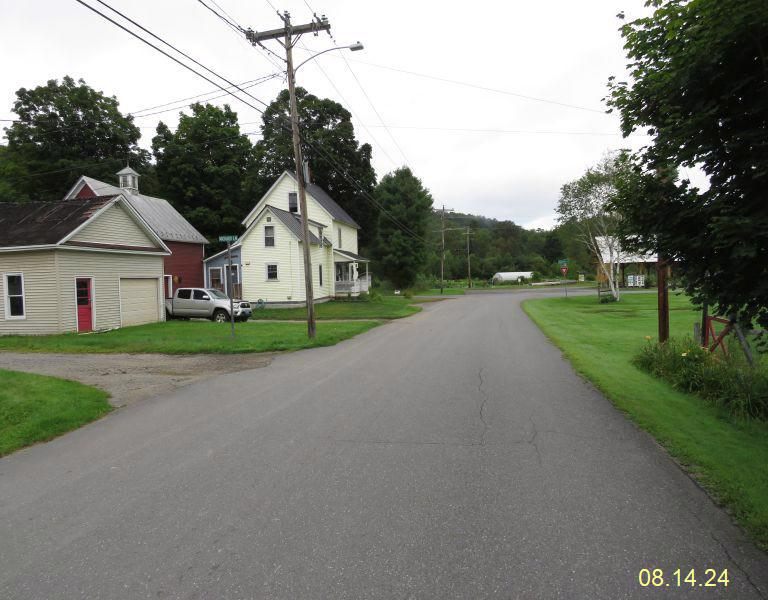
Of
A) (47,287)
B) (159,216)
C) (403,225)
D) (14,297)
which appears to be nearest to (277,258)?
(159,216)

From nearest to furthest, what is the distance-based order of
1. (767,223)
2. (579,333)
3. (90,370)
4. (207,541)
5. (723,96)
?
(207,541)
(767,223)
(723,96)
(90,370)
(579,333)

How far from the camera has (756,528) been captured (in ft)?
11.2

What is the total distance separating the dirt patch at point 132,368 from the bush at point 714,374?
866 cm

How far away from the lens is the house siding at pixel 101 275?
1800cm

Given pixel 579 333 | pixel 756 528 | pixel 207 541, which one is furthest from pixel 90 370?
pixel 579 333

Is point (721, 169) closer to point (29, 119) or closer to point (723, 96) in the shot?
point (723, 96)

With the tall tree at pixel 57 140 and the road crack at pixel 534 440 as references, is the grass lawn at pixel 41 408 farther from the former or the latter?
the tall tree at pixel 57 140

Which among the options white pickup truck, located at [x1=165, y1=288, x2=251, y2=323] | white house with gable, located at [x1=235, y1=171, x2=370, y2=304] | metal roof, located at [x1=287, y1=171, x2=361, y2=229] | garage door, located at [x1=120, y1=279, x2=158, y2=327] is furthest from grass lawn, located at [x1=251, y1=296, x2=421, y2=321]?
metal roof, located at [x1=287, y1=171, x2=361, y2=229]

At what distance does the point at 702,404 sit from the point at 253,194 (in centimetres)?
4637

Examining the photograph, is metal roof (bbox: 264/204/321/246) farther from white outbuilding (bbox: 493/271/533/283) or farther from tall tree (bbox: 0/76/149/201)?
white outbuilding (bbox: 493/271/533/283)

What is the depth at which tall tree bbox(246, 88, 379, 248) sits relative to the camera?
161ft

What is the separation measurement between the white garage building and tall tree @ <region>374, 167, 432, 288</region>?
3091cm
